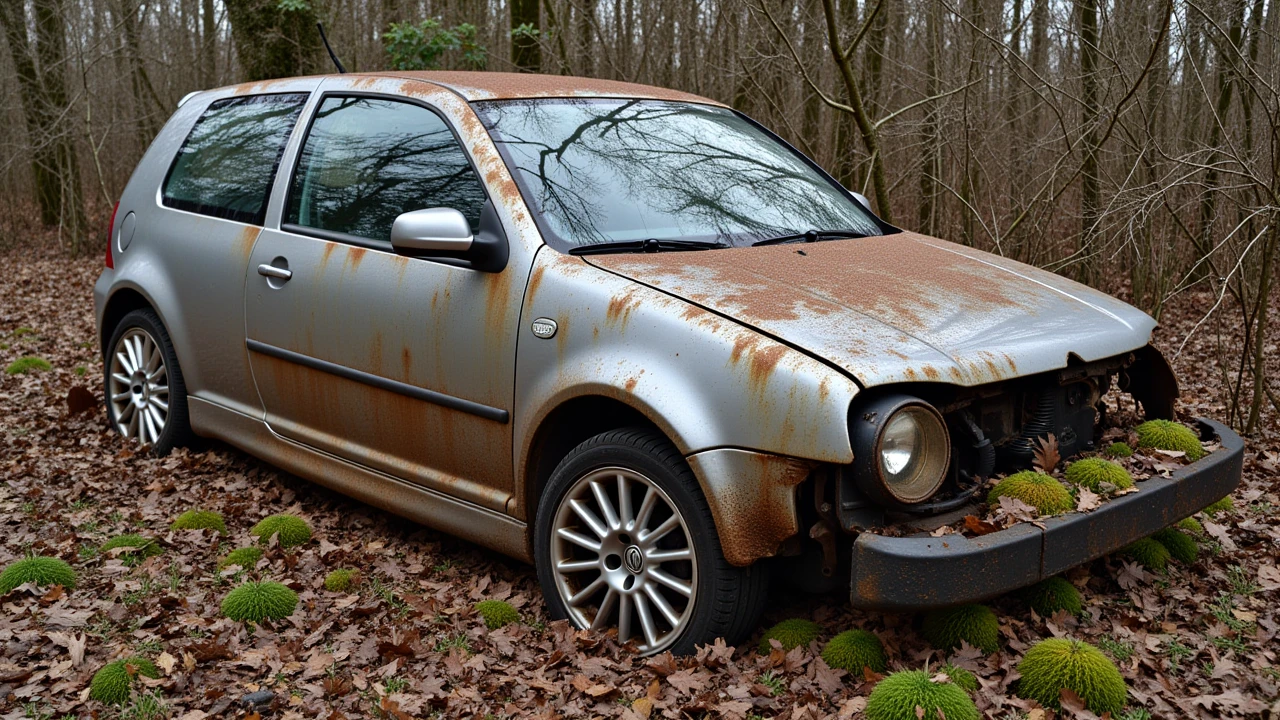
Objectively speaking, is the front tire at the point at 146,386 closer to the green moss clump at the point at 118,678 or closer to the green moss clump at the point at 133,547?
the green moss clump at the point at 133,547

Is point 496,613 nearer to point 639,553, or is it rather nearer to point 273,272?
point 639,553

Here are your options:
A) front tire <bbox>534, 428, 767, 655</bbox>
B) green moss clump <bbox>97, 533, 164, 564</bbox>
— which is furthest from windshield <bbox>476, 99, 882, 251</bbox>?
green moss clump <bbox>97, 533, 164, 564</bbox>

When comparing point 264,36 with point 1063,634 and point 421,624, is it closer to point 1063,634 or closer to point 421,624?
point 421,624

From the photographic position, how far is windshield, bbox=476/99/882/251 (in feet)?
13.1

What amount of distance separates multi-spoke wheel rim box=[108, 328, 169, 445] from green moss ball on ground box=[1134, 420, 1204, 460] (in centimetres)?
456

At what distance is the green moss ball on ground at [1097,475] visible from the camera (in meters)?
3.47

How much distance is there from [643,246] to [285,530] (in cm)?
212

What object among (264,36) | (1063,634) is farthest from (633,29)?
(1063,634)

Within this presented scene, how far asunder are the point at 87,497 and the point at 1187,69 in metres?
8.31

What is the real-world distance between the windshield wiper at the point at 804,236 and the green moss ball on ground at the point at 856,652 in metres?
1.44

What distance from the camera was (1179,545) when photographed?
4164 millimetres

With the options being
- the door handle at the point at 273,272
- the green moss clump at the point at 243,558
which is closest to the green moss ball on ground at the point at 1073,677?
the green moss clump at the point at 243,558

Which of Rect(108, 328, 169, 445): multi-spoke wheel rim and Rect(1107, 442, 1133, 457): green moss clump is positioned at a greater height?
Rect(1107, 442, 1133, 457): green moss clump

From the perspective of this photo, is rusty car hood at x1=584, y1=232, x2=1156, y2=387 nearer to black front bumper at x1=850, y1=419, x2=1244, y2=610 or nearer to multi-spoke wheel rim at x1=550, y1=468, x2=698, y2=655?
black front bumper at x1=850, y1=419, x2=1244, y2=610
